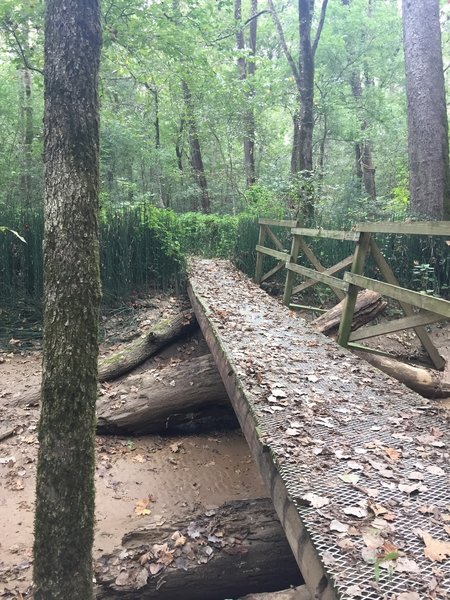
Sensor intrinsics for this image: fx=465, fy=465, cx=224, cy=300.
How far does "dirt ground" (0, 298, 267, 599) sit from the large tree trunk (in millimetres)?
5351

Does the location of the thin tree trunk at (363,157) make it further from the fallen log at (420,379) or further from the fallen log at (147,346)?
the fallen log at (420,379)

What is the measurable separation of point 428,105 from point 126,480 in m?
7.37

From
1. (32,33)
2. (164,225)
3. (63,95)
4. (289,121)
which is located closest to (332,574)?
(63,95)

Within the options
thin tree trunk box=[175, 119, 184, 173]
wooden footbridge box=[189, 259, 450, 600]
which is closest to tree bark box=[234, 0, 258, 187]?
thin tree trunk box=[175, 119, 184, 173]

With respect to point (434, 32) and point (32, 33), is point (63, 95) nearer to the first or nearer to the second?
point (434, 32)

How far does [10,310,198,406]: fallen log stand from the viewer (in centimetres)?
592

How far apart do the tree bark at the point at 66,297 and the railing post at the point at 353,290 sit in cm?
304

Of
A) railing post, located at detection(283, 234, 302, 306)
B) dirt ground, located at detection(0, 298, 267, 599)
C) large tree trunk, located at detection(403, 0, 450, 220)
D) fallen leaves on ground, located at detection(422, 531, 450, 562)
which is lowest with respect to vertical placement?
dirt ground, located at detection(0, 298, 267, 599)

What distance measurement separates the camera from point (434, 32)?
761 centimetres

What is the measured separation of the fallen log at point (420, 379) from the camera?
462cm

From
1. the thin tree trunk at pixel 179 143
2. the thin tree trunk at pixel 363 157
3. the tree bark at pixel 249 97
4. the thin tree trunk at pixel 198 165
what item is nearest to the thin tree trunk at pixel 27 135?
the thin tree trunk at pixel 198 165

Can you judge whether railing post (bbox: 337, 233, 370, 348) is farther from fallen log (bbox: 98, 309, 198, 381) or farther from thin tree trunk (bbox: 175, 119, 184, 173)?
thin tree trunk (bbox: 175, 119, 184, 173)

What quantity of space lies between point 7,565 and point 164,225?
624 cm

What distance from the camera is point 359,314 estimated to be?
518 centimetres
